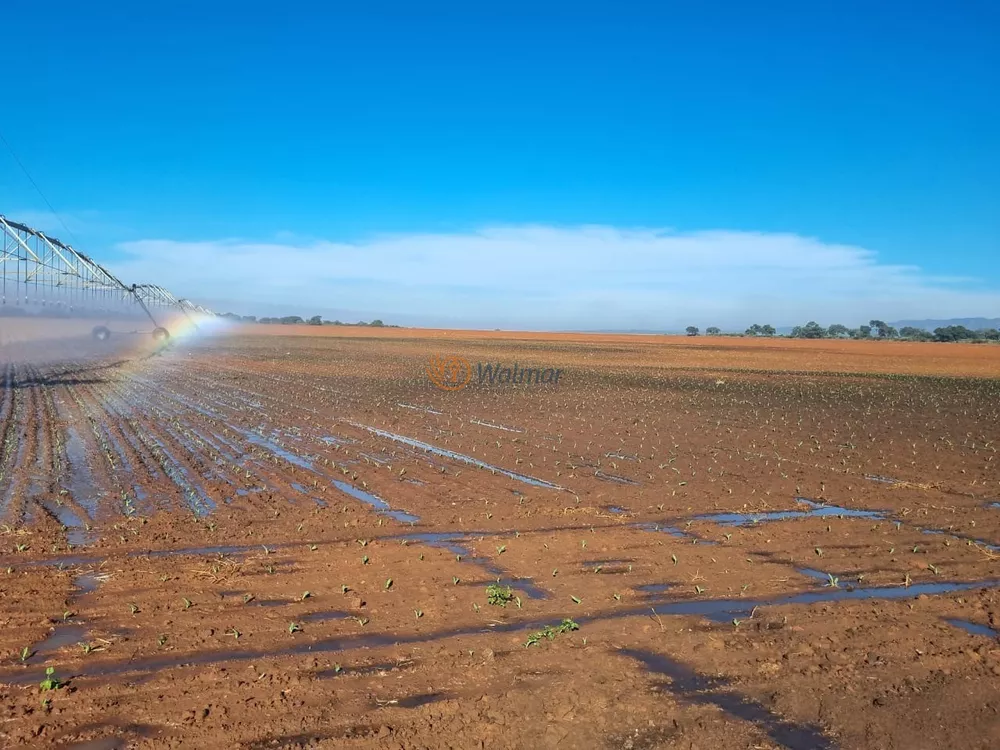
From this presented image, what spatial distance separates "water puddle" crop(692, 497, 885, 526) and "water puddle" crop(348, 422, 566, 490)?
7.51 ft

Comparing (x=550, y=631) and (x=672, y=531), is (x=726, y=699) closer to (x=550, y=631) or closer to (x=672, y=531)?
(x=550, y=631)

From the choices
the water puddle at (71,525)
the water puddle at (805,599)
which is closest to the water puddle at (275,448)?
the water puddle at (71,525)

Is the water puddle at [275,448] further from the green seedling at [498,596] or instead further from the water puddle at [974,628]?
the water puddle at [974,628]

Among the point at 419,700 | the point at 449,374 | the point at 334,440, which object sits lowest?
the point at 419,700

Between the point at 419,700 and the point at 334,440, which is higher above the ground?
the point at 334,440

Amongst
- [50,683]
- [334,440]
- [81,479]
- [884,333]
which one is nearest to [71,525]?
[81,479]

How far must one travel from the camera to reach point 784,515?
29.6 feet

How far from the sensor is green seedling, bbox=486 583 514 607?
584cm

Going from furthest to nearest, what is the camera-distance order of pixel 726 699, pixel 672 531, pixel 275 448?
pixel 275 448
pixel 672 531
pixel 726 699

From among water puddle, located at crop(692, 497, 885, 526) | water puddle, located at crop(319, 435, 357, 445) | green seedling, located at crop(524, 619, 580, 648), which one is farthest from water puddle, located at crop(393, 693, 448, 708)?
water puddle, located at crop(319, 435, 357, 445)

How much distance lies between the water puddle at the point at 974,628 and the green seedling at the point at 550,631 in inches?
116

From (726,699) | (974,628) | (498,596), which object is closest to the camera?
(726,699)

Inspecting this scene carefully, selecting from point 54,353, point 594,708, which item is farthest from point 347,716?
point 54,353

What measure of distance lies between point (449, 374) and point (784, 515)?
77.5 feet
